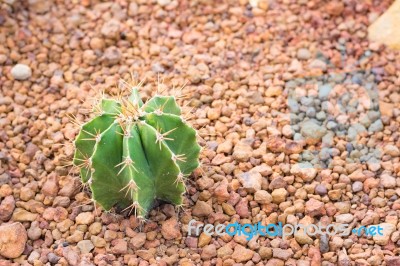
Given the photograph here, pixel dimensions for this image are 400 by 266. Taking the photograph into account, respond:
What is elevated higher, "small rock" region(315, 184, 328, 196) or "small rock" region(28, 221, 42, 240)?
"small rock" region(315, 184, 328, 196)

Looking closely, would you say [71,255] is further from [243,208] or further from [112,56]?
[112,56]

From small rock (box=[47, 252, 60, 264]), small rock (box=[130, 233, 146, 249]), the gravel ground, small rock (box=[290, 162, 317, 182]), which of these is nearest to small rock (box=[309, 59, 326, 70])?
the gravel ground

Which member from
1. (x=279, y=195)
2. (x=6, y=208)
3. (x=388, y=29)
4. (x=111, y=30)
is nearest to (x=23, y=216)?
(x=6, y=208)

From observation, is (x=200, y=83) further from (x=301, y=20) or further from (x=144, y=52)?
(x=301, y=20)

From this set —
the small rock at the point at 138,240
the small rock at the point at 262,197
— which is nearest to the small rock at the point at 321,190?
the small rock at the point at 262,197

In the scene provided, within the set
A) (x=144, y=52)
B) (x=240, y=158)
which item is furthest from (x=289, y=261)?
(x=144, y=52)

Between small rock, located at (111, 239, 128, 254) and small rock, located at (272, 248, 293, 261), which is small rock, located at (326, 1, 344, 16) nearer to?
small rock, located at (272, 248, 293, 261)
